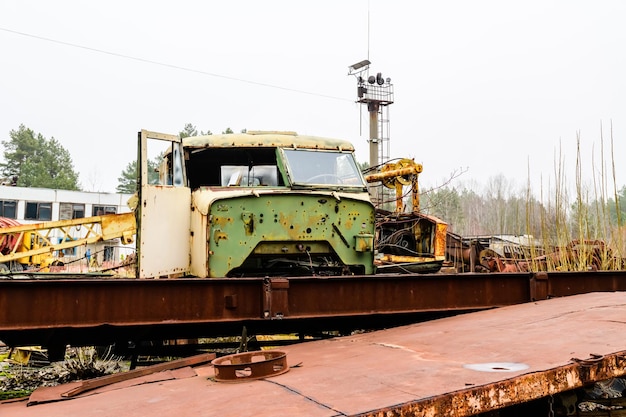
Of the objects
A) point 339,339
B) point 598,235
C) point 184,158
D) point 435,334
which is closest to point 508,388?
point 435,334

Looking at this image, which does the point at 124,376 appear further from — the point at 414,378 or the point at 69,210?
the point at 69,210

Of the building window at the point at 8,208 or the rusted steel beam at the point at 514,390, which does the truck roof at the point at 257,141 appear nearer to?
the rusted steel beam at the point at 514,390

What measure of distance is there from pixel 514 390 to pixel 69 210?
41262mm

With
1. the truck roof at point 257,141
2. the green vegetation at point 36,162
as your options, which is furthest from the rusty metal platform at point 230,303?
the green vegetation at point 36,162

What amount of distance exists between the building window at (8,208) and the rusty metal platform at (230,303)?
126 ft

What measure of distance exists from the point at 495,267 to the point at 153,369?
10.6 metres

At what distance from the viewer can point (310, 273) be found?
548 cm

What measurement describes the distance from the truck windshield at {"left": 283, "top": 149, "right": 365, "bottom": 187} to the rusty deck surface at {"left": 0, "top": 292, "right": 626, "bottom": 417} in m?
2.80

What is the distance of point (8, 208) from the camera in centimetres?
3716

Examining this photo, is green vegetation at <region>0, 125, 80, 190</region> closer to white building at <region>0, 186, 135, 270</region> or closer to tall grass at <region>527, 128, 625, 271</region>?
white building at <region>0, 186, 135, 270</region>

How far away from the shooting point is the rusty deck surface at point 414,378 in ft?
7.08

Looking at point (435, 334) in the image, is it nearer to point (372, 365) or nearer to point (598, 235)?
point (372, 365)

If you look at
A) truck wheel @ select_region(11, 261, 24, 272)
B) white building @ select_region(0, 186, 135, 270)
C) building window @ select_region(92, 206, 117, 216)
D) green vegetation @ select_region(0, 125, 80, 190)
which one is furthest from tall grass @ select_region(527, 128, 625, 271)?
green vegetation @ select_region(0, 125, 80, 190)

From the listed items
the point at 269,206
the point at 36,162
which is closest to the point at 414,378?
the point at 269,206
